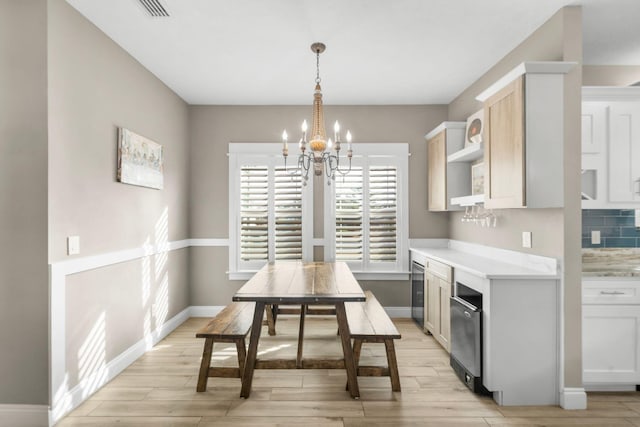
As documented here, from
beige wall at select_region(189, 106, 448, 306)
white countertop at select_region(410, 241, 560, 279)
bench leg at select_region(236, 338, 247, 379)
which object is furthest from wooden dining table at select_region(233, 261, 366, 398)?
beige wall at select_region(189, 106, 448, 306)

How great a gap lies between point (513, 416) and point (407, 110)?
3496 millimetres

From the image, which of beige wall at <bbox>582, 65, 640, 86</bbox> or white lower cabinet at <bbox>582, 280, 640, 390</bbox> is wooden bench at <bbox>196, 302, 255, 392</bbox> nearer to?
white lower cabinet at <bbox>582, 280, 640, 390</bbox>

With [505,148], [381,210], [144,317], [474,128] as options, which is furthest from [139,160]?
[474,128]

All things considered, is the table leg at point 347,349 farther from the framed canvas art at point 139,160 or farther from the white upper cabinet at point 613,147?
the framed canvas art at point 139,160

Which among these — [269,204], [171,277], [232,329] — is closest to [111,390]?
[232,329]

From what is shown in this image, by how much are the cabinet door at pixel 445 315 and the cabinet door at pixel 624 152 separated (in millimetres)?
1441

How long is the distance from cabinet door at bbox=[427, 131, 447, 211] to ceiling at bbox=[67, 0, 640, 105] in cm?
62

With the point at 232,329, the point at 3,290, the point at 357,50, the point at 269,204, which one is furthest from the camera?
the point at 269,204

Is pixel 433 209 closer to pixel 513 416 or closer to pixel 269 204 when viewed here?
pixel 269 204

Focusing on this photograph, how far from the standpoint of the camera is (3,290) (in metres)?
Result: 2.35

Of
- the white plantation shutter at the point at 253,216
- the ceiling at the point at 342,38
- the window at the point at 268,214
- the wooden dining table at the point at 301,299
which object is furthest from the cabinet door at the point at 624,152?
the white plantation shutter at the point at 253,216

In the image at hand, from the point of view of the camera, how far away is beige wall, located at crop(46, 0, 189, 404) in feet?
8.02

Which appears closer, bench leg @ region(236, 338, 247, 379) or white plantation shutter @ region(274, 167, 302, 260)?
bench leg @ region(236, 338, 247, 379)

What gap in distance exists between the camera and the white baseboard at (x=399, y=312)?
471 cm
